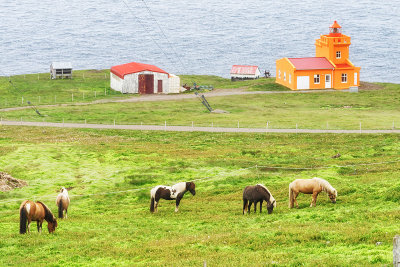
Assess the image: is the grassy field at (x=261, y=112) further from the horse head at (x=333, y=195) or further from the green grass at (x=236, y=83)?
the horse head at (x=333, y=195)

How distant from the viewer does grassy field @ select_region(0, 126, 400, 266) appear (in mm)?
22812

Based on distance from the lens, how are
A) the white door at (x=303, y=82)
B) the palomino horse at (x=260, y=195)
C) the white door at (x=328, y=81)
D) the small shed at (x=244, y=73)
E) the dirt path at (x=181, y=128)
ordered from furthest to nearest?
the small shed at (x=244, y=73) < the white door at (x=328, y=81) < the white door at (x=303, y=82) < the dirt path at (x=181, y=128) < the palomino horse at (x=260, y=195)

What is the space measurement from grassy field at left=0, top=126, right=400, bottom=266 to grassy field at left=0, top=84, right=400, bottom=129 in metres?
10.6

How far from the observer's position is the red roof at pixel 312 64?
343 ft

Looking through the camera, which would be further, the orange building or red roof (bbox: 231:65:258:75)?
red roof (bbox: 231:65:258:75)

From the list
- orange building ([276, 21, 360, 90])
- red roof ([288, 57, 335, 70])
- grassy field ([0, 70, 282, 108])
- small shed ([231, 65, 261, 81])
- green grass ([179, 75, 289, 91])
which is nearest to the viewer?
grassy field ([0, 70, 282, 108])

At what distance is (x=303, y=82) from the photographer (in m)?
105

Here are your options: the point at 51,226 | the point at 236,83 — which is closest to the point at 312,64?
the point at 236,83

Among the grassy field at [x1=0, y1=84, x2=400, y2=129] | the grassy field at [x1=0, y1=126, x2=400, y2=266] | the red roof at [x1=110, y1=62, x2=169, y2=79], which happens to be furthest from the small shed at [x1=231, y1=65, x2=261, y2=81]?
the grassy field at [x1=0, y1=126, x2=400, y2=266]

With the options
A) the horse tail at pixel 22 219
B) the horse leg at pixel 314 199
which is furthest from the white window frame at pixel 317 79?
the horse tail at pixel 22 219

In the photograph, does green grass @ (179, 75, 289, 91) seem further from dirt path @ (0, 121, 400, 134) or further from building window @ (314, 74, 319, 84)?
dirt path @ (0, 121, 400, 134)

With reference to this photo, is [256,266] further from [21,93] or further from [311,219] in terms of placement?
[21,93]

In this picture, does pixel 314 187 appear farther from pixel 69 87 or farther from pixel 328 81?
pixel 69 87

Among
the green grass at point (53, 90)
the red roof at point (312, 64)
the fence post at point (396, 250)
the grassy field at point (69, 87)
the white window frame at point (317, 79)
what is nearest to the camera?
the fence post at point (396, 250)
